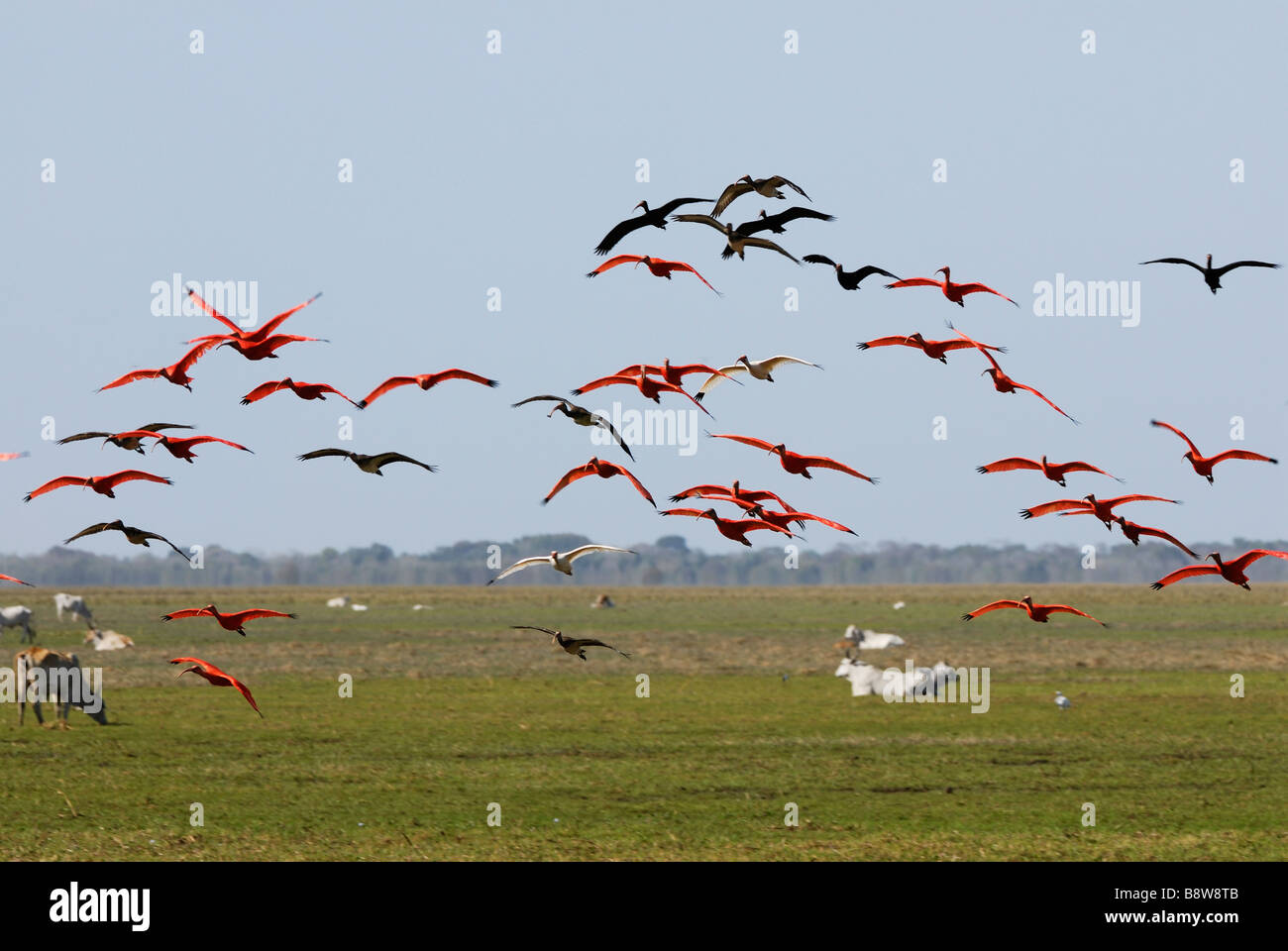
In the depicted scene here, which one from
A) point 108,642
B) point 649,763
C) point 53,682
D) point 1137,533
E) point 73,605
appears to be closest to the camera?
point 1137,533

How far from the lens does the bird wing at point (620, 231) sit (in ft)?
40.5

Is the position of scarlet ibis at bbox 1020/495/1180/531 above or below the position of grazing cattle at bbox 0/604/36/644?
above

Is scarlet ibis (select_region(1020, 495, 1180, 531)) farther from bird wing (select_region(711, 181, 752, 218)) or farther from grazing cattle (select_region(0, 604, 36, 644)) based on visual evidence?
grazing cattle (select_region(0, 604, 36, 644))

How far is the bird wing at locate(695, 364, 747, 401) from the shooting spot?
12820mm

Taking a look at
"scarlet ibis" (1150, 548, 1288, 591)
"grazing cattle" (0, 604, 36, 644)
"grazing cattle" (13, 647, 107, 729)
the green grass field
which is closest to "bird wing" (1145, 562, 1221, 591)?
"scarlet ibis" (1150, 548, 1288, 591)

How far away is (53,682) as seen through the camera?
31875 millimetres

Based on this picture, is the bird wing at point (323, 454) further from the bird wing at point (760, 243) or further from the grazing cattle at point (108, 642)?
the grazing cattle at point (108, 642)

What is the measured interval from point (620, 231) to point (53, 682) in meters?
23.6

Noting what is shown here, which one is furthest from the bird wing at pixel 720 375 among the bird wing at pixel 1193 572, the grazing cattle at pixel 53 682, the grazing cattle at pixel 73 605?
the grazing cattle at pixel 73 605

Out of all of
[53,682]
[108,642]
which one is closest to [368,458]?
[53,682]

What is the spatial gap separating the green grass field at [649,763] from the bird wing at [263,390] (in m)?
8.51

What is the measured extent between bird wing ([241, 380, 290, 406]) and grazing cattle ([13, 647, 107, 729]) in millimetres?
21852

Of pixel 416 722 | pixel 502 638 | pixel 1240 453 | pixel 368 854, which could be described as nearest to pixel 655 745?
pixel 416 722

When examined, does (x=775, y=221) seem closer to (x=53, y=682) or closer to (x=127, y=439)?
(x=127, y=439)
